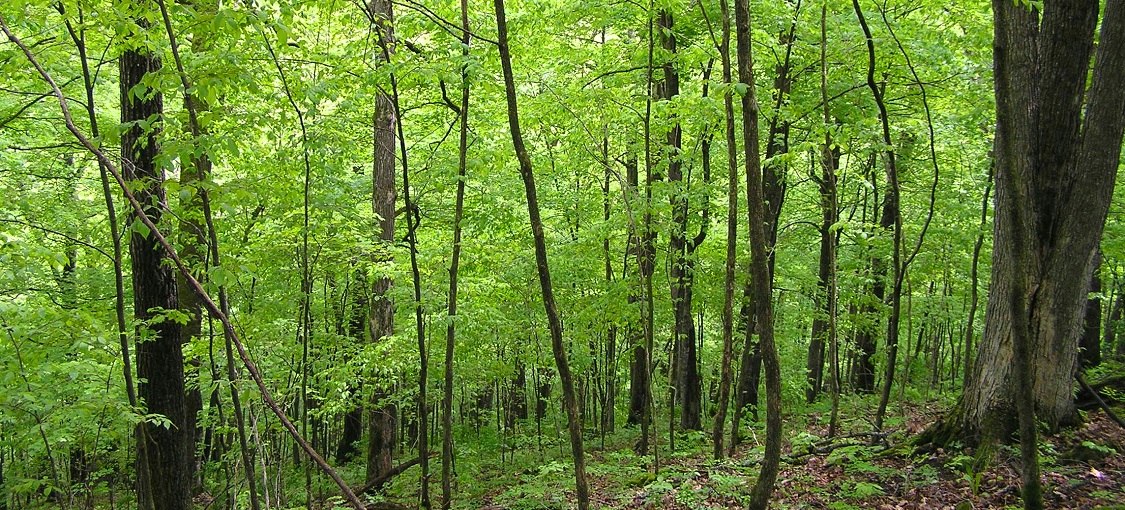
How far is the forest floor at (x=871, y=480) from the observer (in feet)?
14.4

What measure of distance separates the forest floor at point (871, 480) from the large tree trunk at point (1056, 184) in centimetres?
36

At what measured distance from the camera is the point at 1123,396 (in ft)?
19.0

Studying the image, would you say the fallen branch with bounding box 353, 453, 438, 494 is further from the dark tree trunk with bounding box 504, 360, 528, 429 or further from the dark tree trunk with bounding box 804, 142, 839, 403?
the dark tree trunk with bounding box 804, 142, 839, 403

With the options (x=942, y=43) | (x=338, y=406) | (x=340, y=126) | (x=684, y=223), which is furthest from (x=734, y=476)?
(x=942, y=43)

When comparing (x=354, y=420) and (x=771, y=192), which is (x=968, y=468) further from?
(x=354, y=420)

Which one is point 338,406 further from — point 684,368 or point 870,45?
point 870,45

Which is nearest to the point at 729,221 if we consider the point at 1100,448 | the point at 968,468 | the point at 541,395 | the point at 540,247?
the point at 540,247

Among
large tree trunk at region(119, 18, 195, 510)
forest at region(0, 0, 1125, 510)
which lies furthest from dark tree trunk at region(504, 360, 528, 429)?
large tree trunk at region(119, 18, 195, 510)

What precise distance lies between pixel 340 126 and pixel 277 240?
5.27 ft

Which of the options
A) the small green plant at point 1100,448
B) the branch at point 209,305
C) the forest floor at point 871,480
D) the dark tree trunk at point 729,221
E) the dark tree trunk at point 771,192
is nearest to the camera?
the branch at point 209,305

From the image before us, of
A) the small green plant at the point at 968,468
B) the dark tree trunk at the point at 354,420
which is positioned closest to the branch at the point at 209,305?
the small green plant at the point at 968,468

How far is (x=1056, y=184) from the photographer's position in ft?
15.4

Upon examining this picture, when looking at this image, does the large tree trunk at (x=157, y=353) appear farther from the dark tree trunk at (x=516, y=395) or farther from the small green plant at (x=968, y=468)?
the small green plant at (x=968, y=468)

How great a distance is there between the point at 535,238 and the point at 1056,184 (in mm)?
4210
